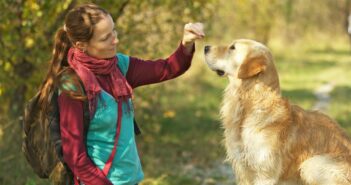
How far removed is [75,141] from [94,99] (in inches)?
9.9

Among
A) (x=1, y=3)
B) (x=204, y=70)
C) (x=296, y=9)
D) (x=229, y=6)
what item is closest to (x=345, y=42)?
(x=296, y=9)

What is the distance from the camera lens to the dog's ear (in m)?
5.28

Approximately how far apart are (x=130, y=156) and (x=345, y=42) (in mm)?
39219

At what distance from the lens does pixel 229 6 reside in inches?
844

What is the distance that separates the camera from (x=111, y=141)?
362cm

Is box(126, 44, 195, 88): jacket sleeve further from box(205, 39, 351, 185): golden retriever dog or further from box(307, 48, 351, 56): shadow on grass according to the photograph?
box(307, 48, 351, 56): shadow on grass

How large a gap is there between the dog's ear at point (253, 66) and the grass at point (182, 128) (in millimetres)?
2128

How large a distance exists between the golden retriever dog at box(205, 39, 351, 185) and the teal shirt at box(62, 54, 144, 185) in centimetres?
188

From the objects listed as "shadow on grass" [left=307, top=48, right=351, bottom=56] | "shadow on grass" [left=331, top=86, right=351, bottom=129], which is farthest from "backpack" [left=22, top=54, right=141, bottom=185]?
"shadow on grass" [left=307, top=48, right=351, bottom=56]

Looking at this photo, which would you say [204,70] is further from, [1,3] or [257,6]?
[1,3]

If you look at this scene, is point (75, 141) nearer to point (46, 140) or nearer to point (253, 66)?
point (46, 140)

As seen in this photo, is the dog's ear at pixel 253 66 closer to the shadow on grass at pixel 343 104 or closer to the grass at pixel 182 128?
the grass at pixel 182 128

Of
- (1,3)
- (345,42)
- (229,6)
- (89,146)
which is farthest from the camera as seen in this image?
(345,42)

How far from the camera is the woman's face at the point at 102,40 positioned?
358 cm
